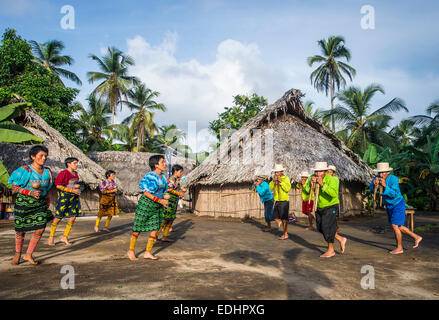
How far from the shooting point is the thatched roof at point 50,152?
12.8 meters

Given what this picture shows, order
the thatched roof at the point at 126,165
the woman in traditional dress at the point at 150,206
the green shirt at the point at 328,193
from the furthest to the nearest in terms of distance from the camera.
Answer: the thatched roof at the point at 126,165 < the green shirt at the point at 328,193 < the woman in traditional dress at the point at 150,206

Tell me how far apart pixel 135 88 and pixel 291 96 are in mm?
21870

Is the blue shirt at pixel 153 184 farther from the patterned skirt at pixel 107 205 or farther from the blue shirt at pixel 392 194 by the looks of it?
the blue shirt at pixel 392 194

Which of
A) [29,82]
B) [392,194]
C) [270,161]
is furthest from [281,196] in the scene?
[29,82]

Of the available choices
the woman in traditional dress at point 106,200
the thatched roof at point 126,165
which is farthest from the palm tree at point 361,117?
the woman in traditional dress at point 106,200

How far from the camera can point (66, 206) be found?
19.4ft

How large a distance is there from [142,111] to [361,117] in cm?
2145

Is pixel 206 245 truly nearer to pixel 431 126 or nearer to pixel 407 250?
pixel 407 250

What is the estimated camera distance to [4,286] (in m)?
3.20

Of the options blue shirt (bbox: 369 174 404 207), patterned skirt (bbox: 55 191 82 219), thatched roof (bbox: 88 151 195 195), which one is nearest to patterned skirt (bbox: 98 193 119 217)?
patterned skirt (bbox: 55 191 82 219)

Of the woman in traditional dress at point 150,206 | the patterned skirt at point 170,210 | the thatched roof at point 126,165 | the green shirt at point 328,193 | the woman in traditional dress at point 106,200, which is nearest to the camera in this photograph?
the woman in traditional dress at point 150,206

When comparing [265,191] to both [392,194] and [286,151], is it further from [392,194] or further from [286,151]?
[286,151]

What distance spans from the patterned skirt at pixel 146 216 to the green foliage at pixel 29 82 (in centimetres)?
1333

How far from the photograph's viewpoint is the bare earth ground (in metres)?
3.03
